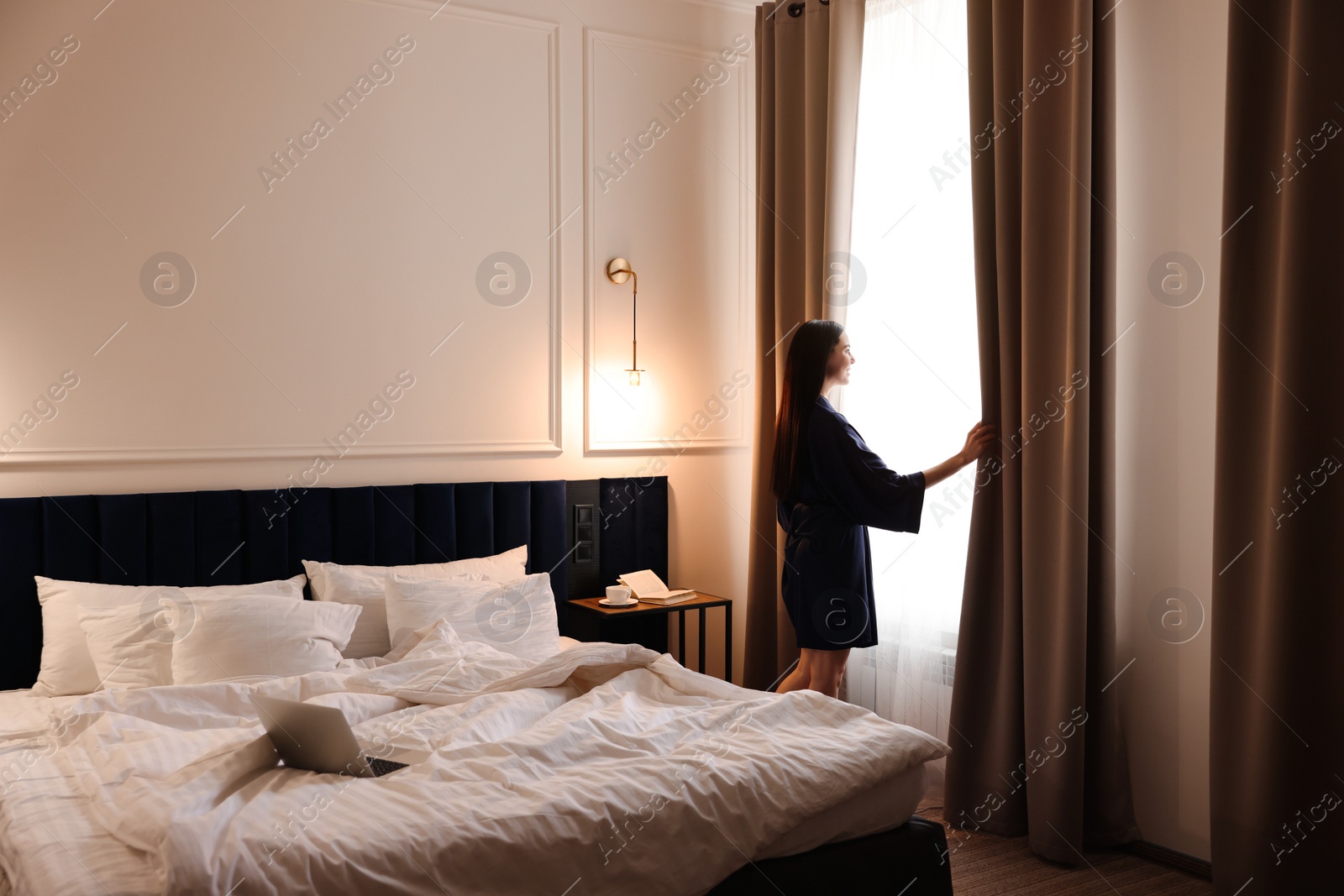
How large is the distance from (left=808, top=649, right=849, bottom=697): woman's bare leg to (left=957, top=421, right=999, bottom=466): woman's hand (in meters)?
0.77

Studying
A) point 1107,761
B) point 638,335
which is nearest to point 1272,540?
point 1107,761

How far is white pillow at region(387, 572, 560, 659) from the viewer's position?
11.2 feet

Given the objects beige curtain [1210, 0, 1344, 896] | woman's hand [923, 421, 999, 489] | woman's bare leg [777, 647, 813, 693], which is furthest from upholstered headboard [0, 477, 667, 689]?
beige curtain [1210, 0, 1344, 896]

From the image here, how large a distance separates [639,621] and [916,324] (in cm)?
173

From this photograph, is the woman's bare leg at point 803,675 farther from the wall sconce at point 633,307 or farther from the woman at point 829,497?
the wall sconce at point 633,307

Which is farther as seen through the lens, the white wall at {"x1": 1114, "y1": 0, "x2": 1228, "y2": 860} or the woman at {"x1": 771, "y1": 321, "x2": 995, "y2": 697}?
the woman at {"x1": 771, "y1": 321, "x2": 995, "y2": 697}

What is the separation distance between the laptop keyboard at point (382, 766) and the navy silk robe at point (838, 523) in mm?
1591

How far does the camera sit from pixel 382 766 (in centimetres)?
217

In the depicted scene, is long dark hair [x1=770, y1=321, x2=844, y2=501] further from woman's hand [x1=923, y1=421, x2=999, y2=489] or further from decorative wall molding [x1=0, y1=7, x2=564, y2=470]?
decorative wall molding [x1=0, y1=7, x2=564, y2=470]

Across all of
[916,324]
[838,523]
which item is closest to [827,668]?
[838,523]

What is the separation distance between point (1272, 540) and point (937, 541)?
131 cm

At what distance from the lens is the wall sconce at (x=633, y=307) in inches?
170

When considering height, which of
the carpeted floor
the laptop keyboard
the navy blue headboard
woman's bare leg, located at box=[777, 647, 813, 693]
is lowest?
the carpeted floor

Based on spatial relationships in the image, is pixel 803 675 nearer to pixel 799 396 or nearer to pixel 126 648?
pixel 799 396
